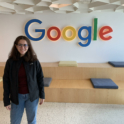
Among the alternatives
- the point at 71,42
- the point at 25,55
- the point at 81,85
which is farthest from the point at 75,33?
the point at 25,55

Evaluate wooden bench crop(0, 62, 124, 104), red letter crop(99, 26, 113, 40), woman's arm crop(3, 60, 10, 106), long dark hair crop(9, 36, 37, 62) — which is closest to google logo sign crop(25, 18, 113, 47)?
red letter crop(99, 26, 113, 40)

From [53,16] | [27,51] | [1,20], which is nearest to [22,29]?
[1,20]

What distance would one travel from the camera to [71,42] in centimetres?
365

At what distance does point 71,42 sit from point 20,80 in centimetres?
250

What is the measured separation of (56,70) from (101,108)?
148cm

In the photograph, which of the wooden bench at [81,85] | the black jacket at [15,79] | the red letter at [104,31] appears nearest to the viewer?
the black jacket at [15,79]

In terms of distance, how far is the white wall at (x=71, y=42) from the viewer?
3520mm

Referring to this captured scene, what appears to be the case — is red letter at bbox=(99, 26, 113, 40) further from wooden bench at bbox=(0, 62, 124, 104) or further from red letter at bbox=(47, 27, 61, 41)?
red letter at bbox=(47, 27, 61, 41)

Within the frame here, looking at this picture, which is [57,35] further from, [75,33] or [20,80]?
[20,80]

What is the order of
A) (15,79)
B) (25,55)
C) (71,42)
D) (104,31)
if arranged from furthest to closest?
→ (71,42) < (104,31) < (25,55) < (15,79)

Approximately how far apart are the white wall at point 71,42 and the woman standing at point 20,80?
87.8 inches

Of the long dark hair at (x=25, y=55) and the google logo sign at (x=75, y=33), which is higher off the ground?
the google logo sign at (x=75, y=33)

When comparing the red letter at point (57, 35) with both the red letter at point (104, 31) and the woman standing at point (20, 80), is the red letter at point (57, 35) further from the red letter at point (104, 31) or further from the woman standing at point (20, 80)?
the woman standing at point (20, 80)

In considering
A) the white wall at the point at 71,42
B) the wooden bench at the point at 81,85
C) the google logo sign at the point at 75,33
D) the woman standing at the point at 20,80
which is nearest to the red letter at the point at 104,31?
the google logo sign at the point at 75,33
